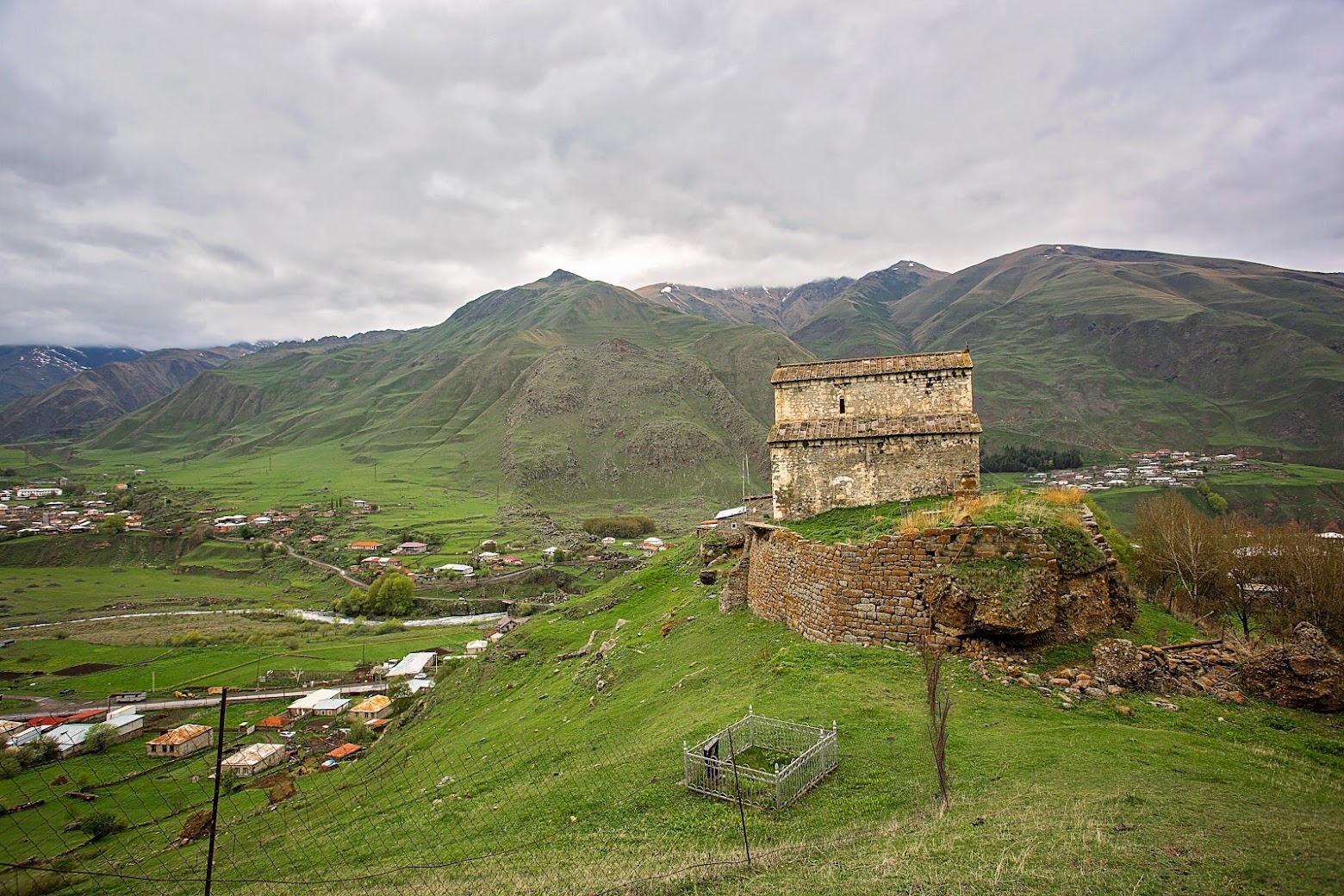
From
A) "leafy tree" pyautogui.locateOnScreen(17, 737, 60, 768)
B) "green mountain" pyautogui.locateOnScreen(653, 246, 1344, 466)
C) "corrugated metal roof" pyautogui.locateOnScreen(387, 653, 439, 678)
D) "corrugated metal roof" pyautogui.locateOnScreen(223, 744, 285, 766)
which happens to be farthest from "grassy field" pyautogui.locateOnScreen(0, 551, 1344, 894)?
"green mountain" pyautogui.locateOnScreen(653, 246, 1344, 466)

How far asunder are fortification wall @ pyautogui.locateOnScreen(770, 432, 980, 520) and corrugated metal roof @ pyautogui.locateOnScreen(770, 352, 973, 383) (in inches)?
119

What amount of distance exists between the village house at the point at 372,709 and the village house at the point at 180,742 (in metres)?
8.19

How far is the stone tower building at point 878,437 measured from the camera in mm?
21531

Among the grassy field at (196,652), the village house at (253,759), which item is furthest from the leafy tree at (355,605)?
the village house at (253,759)

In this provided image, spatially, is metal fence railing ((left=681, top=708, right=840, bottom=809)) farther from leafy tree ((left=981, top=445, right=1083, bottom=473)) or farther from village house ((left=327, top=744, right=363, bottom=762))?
leafy tree ((left=981, top=445, right=1083, bottom=473))

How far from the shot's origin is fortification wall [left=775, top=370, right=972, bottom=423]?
22656mm

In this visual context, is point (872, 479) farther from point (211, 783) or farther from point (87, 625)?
point (87, 625)

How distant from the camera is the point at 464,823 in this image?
477 inches

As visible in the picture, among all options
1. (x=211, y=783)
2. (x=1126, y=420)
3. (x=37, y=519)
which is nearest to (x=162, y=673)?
(x=211, y=783)

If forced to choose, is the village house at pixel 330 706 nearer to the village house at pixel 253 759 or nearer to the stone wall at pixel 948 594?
the village house at pixel 253 759

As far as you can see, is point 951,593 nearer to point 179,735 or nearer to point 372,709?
point 372,709

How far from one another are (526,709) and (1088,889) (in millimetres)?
19114

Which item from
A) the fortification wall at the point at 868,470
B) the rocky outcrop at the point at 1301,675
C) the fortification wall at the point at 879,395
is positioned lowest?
the rocky outcrop at the point at 1301,675

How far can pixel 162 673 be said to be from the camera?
54.8m
